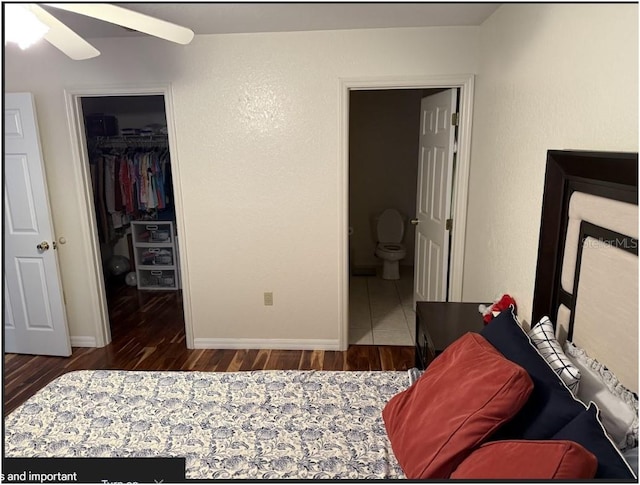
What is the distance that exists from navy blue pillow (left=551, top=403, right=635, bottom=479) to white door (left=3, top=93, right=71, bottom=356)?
10.7 ft

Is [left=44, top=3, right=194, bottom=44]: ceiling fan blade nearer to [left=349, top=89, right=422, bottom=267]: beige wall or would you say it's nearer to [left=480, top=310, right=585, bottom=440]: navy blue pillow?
[left=480, top=310, right=585, bottom=440]: navy blue pillow

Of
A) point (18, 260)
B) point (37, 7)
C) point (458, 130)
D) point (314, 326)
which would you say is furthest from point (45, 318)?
point (458, 130)

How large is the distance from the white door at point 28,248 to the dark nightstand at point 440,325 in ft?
8.61

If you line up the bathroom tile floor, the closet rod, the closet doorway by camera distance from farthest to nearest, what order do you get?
the closet rod → the closet doorway → the bathroom tile floor

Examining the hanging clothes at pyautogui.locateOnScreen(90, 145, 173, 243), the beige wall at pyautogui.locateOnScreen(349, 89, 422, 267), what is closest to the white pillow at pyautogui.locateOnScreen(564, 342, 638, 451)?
the beige wall at pyautogui.locateOnScreen(349, 89, 422, 267)

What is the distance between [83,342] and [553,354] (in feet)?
10.9

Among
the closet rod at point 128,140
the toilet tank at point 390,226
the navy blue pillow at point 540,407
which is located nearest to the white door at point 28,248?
the closet rod at point 128,140

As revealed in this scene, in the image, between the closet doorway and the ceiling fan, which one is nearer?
the ceiling fan

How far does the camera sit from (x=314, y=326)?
10.4 feet

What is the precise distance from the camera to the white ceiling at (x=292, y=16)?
2209 millimetres

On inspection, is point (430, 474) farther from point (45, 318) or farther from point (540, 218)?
point (45, 318)

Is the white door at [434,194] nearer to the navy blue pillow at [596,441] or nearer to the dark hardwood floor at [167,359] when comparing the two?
the dark hardwood floor at [167,359]

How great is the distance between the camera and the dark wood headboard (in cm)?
118

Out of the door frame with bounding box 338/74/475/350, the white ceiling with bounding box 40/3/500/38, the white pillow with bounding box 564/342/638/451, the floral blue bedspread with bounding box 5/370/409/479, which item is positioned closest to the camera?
the white pillow with bounding box 564/342/638/451
